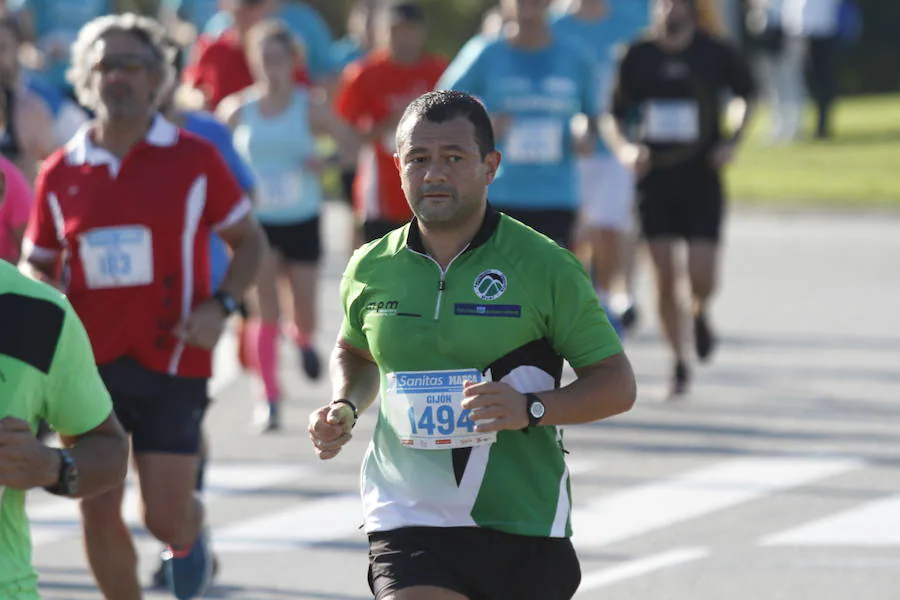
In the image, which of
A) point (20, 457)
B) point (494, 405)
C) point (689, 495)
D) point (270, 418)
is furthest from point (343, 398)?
point (270, 418)

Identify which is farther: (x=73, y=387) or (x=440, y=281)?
(x=440, y=281)

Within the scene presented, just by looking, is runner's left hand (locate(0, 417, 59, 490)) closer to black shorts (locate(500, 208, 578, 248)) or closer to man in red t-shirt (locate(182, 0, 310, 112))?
black shorts (locate(500, 208, 578, 248))

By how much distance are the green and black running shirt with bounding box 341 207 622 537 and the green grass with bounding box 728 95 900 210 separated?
17.8 m

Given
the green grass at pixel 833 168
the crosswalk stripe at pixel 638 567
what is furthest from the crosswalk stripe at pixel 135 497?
the green grass at pixel 833 168

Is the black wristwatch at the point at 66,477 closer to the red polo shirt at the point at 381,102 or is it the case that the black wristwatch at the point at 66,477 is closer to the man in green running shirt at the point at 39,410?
the man in green running shirt at the point at 39,410

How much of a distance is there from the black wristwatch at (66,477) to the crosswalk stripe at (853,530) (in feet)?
14.8

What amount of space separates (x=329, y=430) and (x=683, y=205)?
7.29 metres

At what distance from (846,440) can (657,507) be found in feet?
6.14

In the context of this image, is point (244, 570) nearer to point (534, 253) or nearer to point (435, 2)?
point (534, 253)

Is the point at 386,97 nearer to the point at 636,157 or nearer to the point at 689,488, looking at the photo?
the point at 636,157

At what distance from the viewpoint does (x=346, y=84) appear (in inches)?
503

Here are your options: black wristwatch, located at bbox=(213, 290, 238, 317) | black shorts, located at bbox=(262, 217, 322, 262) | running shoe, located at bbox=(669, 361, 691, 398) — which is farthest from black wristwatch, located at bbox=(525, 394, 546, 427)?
running shoe, located at bbox=(669, 361, 691, 398)

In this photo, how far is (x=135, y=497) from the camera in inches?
373

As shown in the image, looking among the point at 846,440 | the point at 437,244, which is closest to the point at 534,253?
the point at 437,244
